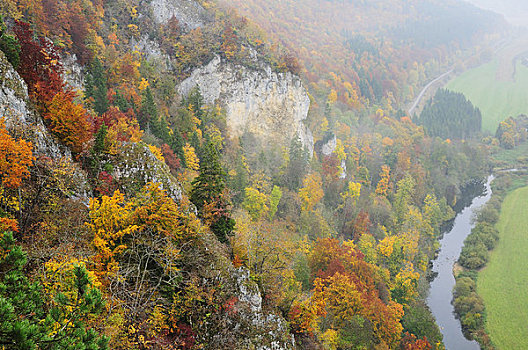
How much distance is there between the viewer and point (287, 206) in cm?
5741

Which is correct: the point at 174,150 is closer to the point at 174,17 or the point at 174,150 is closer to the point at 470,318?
the point at 174,17

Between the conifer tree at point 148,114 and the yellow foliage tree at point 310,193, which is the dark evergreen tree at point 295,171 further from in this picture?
the conifer tree at point 148,114

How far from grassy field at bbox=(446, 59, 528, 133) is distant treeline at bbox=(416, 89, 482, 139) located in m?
7.39

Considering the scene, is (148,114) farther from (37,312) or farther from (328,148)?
(328,148)

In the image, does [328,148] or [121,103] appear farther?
[328,148]

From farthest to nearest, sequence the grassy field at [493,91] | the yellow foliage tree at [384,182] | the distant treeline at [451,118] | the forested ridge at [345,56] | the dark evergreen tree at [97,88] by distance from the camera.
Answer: the grassy field at [493,91] < the distant treeline at [451,118] < the forested ridge at [345,56] < the yellow foliage tree at [384,182] < the dark evergreen tree at [97,88]

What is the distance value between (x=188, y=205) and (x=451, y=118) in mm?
133926

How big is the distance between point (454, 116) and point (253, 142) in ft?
326

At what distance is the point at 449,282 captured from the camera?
59.6 m

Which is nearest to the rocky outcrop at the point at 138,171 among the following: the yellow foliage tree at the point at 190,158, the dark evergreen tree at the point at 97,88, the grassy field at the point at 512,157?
the dark evergreen tree at the point at 97,88

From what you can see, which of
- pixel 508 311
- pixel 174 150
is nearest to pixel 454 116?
pixel 508 311

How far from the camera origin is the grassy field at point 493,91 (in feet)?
452

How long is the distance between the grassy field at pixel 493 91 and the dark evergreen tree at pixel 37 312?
152 meters

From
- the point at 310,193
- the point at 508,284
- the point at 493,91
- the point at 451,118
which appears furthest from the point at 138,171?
the point at 493,91
